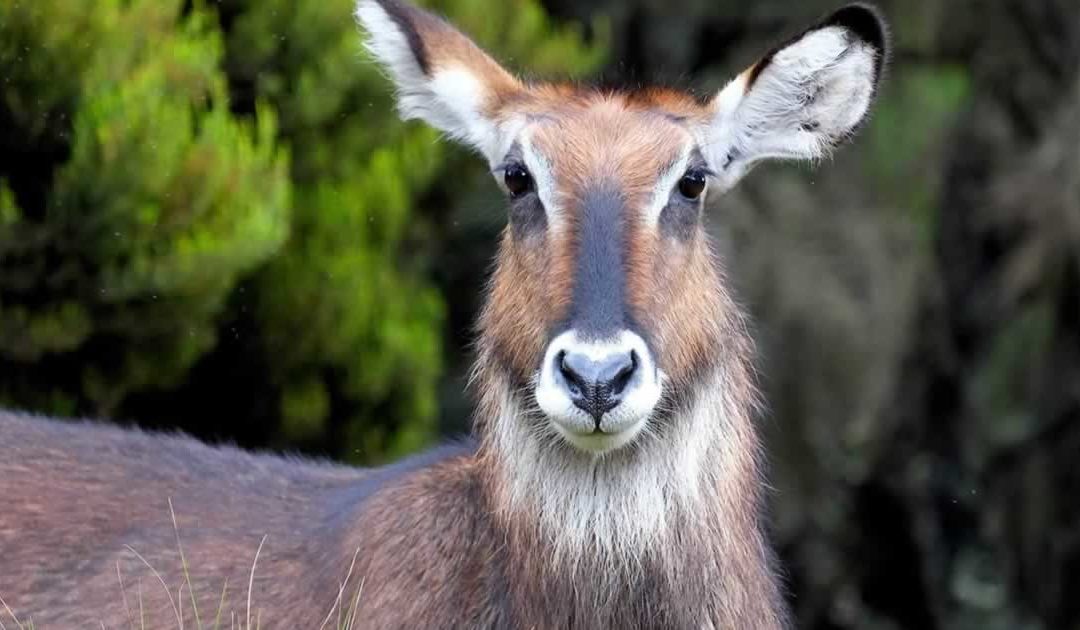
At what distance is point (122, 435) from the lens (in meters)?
7.05

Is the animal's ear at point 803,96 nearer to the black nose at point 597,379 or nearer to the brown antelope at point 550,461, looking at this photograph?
the brown antelope at point 550,461

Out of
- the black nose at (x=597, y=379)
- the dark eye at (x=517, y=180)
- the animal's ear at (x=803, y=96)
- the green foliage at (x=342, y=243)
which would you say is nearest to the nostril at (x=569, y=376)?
the black nose at (x=597, y=379)

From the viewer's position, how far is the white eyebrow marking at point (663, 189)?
238 inches

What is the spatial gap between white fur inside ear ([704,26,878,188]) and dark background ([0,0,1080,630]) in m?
0.52

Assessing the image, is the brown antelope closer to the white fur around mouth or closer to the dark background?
the white fur around mouth

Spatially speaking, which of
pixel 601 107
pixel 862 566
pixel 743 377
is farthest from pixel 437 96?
pixel 862 566

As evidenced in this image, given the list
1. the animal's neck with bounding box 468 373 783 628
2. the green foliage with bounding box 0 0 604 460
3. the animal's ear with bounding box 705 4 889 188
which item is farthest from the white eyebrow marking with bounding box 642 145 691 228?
the green foliage with bounding box 0 0 604 460

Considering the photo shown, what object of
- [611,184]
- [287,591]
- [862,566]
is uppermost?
[611,184]

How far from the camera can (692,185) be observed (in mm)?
6250

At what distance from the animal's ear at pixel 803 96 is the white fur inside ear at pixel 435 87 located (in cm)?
73

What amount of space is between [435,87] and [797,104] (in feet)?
3.71

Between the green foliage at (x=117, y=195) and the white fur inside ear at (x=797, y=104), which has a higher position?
the white fur inside ear at (x=797, y=104)

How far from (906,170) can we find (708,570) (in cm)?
922

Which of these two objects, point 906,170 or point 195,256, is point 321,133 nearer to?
point 195,256
